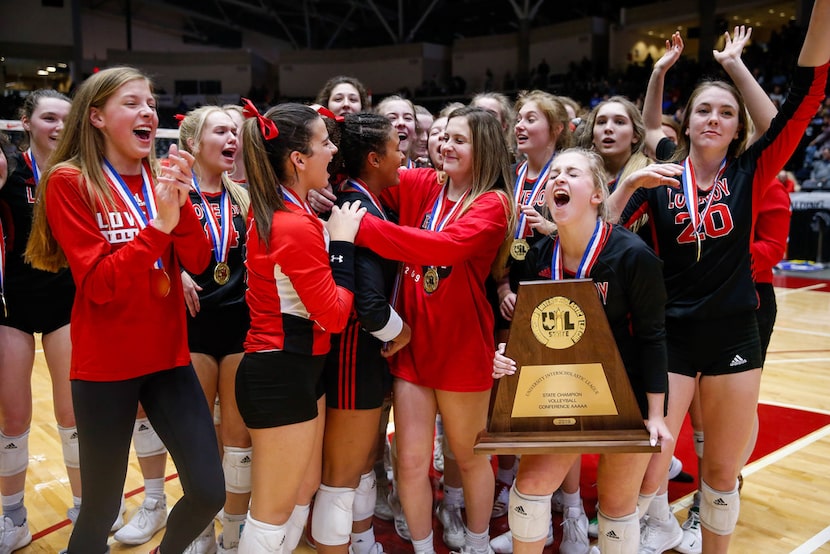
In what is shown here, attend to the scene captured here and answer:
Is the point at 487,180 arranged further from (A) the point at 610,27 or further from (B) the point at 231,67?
(B) the point at 231,67

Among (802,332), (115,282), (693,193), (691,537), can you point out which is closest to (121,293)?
(115,282)

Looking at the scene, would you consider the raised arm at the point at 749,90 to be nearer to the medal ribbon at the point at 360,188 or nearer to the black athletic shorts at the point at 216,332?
the medal ribbon at the point at 360,188

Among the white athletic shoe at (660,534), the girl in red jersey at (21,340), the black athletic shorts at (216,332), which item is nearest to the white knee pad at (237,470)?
the black athletic shorts at (216,332)

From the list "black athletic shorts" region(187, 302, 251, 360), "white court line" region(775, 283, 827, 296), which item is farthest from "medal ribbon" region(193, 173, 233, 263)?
→ "white court line" region(775, 283, 827, 296)

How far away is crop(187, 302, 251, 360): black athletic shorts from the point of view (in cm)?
288

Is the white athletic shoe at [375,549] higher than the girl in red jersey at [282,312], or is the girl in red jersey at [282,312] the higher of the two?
the girl in red jersey at [282,312]

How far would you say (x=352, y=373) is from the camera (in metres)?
2.47

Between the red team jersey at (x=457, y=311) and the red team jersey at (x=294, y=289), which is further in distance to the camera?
the red team jersey at (x=457, y=311)

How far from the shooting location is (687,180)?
2.64 meters

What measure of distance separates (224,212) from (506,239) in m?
1.26

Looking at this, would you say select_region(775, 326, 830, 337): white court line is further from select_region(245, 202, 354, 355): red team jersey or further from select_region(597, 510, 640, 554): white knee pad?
select_region(245, 202, 354, 355): red team jersey

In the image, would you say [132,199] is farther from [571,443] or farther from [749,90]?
[749,90]

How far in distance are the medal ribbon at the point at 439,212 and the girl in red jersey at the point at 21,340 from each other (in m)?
1.70

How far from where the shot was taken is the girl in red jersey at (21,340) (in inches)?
119
